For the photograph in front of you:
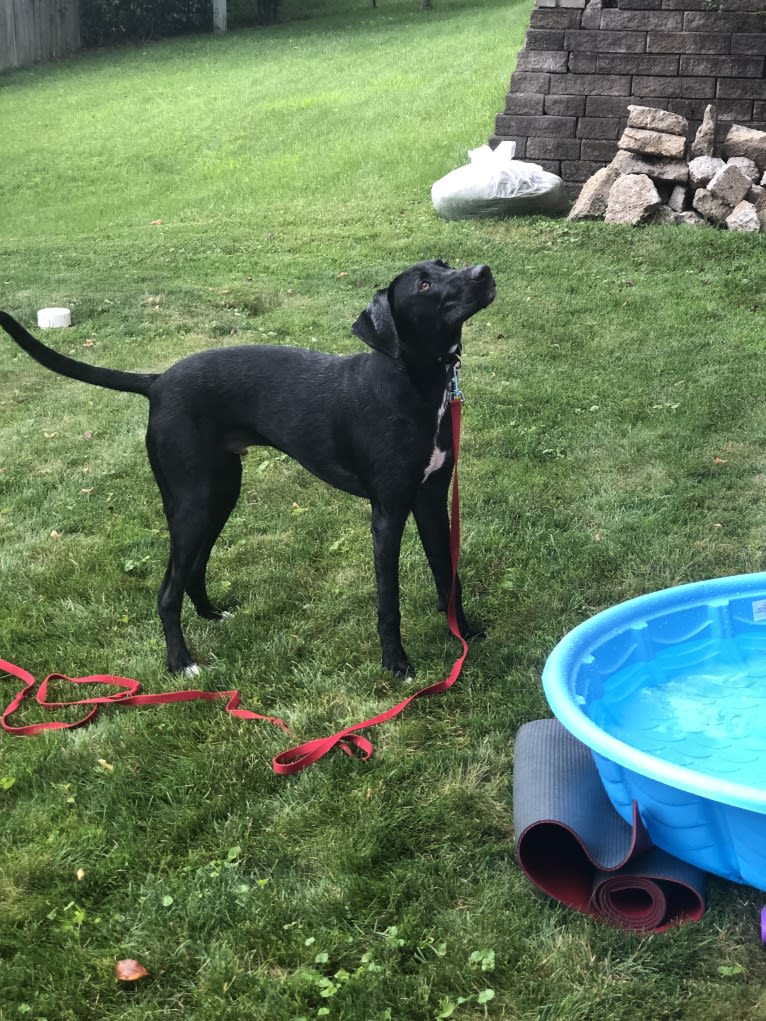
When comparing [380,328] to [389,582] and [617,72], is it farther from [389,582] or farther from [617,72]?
[617,72]

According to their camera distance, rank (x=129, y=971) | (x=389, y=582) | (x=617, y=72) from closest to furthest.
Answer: (x=129, y=971), (x=389, y=582), (x=617, y=72)

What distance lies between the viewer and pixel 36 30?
25547 millimetres

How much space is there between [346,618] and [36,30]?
26165 mm

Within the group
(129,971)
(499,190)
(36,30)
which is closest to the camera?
(129,971)

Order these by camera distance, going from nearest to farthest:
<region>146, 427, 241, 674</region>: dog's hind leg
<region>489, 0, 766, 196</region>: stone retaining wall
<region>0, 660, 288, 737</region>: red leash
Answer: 1. <region>0, 660, 288, 737</region>: red leash
2. <region>146, 427, 241, 674</region>: dog's hind leg
3. <region>489, 0, 766, 196</region>: stone retaining wall

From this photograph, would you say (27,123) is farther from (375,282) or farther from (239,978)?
(239,978)

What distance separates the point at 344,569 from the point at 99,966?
2.29 meters

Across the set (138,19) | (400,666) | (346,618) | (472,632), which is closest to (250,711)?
(400,666)

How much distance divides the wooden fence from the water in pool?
25754 millimetres

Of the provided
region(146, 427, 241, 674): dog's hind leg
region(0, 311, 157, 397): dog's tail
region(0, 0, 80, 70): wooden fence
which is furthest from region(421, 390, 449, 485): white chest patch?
region(0, 0, 80, 70): wooden fence

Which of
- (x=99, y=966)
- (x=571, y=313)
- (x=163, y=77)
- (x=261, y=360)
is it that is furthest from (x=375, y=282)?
(x=163, y=77)

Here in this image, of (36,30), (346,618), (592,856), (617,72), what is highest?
(36,30)

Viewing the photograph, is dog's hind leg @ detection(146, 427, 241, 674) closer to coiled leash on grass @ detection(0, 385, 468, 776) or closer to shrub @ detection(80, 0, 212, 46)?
coiled leash on grass @ detection(0, 385, 468, 776)

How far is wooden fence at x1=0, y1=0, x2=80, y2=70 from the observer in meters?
24.5
